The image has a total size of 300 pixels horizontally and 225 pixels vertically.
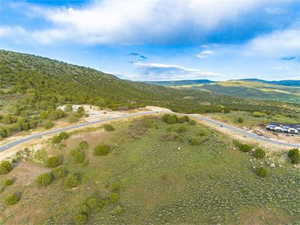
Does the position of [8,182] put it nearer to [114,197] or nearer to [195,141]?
[114,197]

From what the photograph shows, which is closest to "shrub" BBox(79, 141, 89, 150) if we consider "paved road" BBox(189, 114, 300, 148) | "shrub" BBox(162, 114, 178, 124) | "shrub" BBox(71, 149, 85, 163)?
"shrub" BBox(71, 149, 85, 163)

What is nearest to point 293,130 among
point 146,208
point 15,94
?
point 146,208

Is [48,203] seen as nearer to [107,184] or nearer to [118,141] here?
[107,184]

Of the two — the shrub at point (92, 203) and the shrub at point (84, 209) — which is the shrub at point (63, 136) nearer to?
the shrub at point (92, 203)

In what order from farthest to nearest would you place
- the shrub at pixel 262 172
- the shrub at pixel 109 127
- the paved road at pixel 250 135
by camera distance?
the shrub at pixel 109 127, the paved road at pixel 250 135, the shrub at pixel 262 172

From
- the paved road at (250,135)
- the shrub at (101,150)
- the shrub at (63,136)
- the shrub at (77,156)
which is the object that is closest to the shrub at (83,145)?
the shrub at (77,156)

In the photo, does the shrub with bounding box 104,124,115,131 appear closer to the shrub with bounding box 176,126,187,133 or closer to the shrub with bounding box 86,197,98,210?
the shrub with bounding box 176,126,187,133
